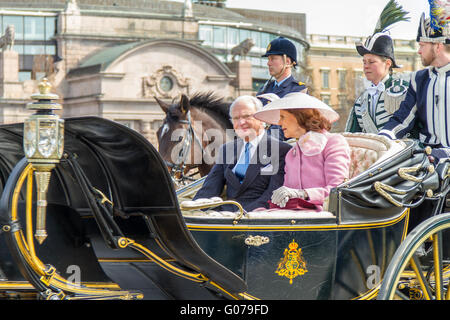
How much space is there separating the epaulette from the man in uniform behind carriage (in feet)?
0.80

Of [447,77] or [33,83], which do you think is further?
[33,83]

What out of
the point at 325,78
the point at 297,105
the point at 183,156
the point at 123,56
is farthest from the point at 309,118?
the point at 325,78

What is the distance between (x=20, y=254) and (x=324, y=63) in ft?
180

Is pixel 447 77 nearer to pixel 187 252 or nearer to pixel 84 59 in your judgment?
pixel 187 252

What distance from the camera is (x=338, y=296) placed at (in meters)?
3.85

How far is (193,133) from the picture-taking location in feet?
28.3

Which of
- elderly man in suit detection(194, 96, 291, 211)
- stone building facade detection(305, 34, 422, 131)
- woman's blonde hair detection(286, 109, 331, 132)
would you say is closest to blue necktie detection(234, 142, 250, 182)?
elderly man in suit detection(194, 96, 291, 211)

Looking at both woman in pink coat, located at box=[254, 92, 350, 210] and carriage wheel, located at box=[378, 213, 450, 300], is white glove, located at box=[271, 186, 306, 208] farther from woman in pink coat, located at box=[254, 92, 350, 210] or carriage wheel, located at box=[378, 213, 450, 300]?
carriage wheel, located at box=[378, 213, 450, 300]

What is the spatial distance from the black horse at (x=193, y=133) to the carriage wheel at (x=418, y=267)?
425 cm

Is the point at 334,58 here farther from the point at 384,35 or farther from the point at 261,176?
the point at 261,176

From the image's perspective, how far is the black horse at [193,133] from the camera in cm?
852

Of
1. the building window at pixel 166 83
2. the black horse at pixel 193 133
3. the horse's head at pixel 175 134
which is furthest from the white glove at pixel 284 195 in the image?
the building window at pixel 166 83

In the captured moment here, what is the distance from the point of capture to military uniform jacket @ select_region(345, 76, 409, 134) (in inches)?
218

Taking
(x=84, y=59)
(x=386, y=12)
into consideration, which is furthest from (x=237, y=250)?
(x=84, y=59)
